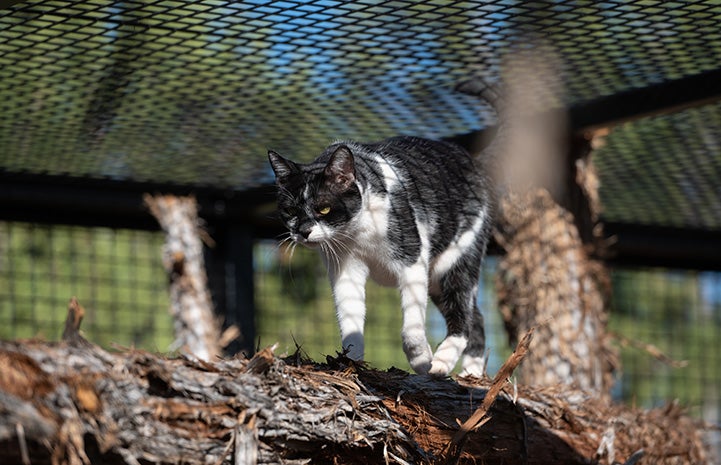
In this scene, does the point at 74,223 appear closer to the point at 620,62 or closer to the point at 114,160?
the point at 114,160

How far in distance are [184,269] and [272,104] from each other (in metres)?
1.29

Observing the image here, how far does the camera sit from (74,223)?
495cm

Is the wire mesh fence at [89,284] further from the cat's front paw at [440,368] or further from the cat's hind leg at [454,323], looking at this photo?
the cat's front paw at [440,368]

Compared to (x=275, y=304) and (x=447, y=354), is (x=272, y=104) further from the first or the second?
(x=275, y=304)

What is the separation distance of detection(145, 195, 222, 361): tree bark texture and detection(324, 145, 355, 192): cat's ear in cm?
177

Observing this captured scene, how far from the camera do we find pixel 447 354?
140 inches

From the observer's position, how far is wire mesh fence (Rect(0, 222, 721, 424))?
5379mm

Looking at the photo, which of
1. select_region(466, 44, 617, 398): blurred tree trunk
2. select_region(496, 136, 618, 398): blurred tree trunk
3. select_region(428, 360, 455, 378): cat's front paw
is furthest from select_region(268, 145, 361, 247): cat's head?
select_region(496, 136, 618, 398): blurred tree trunk

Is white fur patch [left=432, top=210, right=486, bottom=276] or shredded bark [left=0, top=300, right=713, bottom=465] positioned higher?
shredded bark [left=0, top=300, right=713, bottom=465]

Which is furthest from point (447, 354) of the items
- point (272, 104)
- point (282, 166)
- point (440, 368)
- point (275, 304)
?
point (275, 304)

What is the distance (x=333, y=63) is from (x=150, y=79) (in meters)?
Result: 0.71

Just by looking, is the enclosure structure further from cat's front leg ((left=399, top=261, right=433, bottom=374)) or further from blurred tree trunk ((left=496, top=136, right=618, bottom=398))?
cat's front leg ((left=399, top=261, right=433, bottom=374))

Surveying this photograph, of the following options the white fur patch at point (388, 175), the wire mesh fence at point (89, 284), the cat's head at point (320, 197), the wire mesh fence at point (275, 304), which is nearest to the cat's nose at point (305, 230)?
the cat's head at point (320, 197)

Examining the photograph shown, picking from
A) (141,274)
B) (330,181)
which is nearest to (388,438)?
(330,181)
